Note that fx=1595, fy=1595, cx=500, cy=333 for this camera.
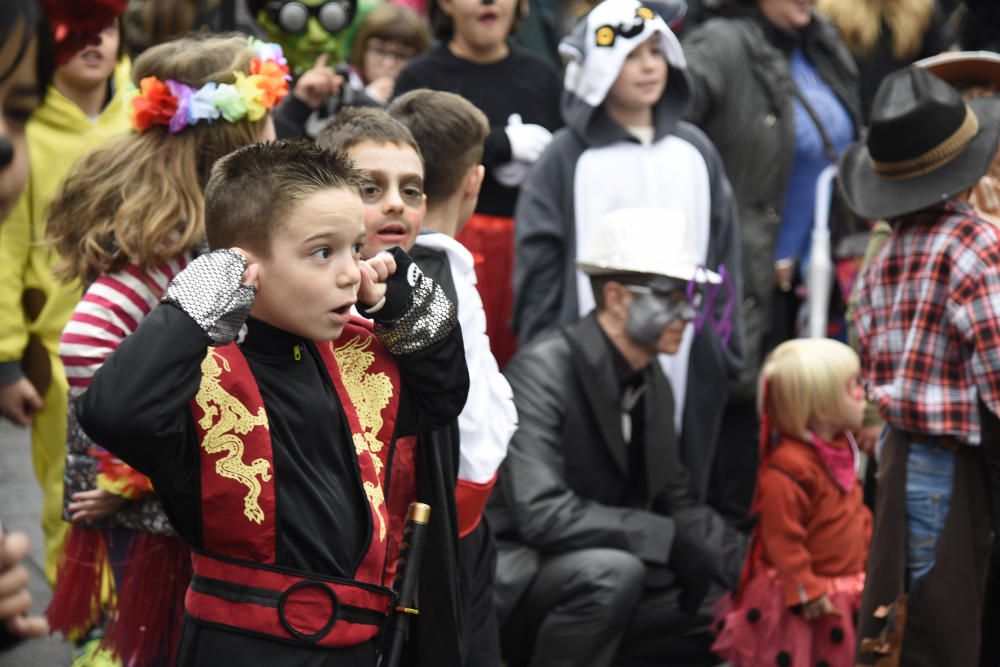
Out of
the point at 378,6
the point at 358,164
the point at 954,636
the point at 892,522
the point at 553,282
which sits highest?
the point at 378,6

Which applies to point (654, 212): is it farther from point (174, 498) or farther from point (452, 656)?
point (174, 498)

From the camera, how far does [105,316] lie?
3.83 m

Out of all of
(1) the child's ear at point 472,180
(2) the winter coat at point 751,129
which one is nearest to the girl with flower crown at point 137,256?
(1) the child's ear at point 472,180

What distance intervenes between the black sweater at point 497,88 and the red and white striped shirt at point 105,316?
2432 mm

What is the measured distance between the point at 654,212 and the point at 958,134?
1.17 metres

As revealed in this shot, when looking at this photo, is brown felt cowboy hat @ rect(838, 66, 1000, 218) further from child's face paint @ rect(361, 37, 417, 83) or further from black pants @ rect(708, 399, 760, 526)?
child's face paint @ rect(361, 37, 417, 83)

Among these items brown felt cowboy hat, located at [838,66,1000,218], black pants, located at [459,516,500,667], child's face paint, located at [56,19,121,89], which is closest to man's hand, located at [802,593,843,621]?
brown felt cowboy hat, located at [838,66,1000,218]

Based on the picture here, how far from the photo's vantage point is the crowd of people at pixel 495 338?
300 centimetres

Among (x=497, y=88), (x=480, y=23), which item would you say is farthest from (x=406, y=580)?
(x=480, y=23)

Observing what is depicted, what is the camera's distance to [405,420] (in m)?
3.35

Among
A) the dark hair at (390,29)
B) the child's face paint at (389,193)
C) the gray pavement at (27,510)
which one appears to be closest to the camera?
the child's face paint at (389,193)

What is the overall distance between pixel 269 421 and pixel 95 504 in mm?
1027

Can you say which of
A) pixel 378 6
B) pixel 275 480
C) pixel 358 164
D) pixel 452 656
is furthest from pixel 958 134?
pixel 378 6

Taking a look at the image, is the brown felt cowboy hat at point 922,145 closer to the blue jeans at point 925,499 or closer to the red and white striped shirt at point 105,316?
the blue jeans at point 925,499
